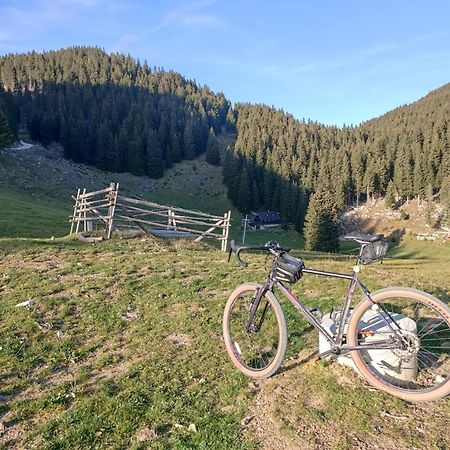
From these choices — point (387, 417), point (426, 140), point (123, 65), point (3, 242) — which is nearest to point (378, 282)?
point (387, 417)

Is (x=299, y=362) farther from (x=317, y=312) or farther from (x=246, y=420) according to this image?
(x=246, y=420)

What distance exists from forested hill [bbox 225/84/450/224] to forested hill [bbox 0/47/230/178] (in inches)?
1212

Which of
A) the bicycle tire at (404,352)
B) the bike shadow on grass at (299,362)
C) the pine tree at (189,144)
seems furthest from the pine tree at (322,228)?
the pine tree at (189,144)

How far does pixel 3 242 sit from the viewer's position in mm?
19062

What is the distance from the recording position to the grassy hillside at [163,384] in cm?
→ 558

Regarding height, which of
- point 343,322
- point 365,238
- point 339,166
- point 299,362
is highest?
point 339,166

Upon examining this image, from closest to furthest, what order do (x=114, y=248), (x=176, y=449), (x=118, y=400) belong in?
(x=176, y=449), (x=118, y=400), (x=114, y=248)

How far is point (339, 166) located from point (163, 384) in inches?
4779

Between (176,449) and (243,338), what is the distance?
2.89m

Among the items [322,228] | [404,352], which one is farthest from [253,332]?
[322,228]

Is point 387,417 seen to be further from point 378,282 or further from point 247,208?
point 247,208

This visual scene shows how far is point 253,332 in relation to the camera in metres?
7.50

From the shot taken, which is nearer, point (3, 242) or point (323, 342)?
point (323, 342)

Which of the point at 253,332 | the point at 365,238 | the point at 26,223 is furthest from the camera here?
the point at 26,223
